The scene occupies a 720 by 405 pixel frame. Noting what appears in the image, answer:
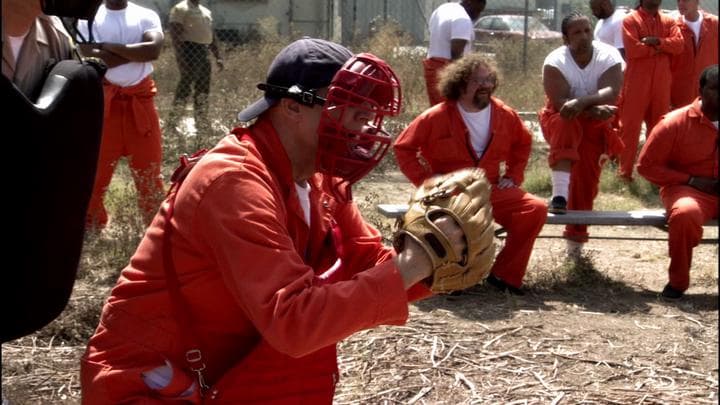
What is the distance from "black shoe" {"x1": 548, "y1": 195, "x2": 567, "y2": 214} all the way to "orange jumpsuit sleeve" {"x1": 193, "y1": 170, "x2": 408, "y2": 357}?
192 inches

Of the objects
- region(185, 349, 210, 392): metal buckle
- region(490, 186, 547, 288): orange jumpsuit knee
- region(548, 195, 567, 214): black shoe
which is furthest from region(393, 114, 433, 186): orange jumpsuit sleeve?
region(185, 349, 210, 392): metal buckle

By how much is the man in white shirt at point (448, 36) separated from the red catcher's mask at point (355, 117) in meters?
5.93

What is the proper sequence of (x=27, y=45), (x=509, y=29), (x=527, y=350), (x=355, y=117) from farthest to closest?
(x=509, y=29), (x=527, y=350), (x=27, y=45), (x=355, y=117)

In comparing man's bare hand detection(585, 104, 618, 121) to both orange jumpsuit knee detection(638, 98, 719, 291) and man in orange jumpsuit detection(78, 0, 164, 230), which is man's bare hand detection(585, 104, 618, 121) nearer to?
orange jumpsuit knee detection(638, 98, 719, 291)

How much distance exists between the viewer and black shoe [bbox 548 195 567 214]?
711 cm

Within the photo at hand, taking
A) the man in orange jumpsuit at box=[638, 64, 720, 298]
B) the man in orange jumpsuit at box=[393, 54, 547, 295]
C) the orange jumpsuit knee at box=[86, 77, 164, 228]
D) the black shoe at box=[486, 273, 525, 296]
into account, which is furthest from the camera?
the orange jumpsuit knee at box=[86, 77, 164, 228]

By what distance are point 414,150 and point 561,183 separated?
126cm

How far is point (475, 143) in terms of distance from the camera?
661 cm

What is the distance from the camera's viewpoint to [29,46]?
8.80 feet

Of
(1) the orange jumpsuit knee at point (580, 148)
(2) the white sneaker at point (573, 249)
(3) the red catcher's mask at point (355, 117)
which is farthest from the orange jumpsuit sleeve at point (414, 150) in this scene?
(3) the red catcher's mask at point (355, 117)

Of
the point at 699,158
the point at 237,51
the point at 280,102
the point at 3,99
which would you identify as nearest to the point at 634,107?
the point at 699,158

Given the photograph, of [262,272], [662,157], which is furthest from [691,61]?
[262,272]

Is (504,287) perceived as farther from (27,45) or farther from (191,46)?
(191,46)

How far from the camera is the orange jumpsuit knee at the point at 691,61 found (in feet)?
35.6
